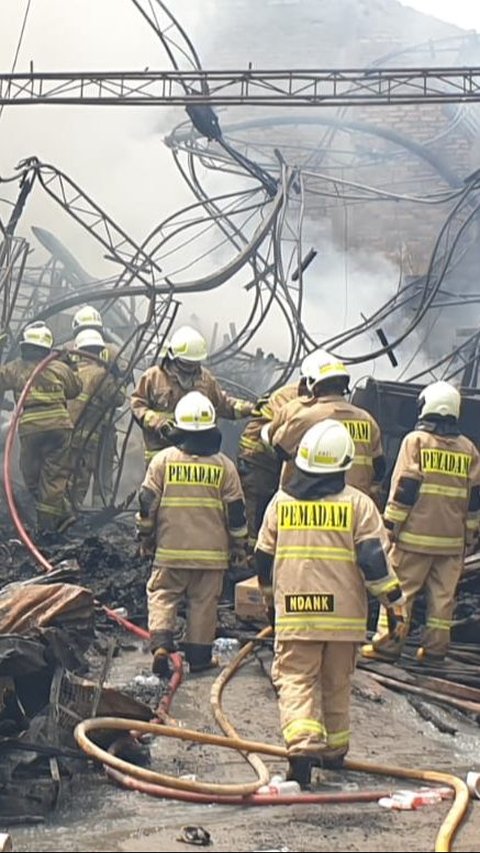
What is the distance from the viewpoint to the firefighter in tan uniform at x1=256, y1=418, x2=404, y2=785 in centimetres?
577

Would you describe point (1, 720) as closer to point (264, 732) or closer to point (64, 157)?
point (264, 732)

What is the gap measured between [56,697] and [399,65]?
21.7 m

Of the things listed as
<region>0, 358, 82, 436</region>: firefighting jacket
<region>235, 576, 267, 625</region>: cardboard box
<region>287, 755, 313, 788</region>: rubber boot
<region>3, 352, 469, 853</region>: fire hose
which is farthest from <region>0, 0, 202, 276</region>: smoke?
<region>287, 755, 313, 788</region>: rubber boot

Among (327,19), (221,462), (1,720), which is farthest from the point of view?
(327,19)

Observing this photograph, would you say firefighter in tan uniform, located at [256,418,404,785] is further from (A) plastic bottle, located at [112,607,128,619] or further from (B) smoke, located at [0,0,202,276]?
(B) smoke, located at [0,0,202,276]

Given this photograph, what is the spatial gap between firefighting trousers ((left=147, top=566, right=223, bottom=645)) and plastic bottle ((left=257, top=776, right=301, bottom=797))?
2061 millimetres

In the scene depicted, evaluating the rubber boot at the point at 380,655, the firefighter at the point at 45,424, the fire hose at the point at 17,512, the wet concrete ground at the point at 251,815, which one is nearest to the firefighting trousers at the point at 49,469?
the firefighter at the point at 45,424

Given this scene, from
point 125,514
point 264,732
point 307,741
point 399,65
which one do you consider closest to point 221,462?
point 264,732

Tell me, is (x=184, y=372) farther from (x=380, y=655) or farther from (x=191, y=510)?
(x=380, y=655)

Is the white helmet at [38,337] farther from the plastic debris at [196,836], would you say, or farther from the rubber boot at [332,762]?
the plastic debris at [196,836]

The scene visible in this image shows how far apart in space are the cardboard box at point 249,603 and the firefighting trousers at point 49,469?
A: 3.45m

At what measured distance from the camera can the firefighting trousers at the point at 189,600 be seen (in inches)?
302

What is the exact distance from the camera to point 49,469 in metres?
11.6

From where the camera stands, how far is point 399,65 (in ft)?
81.5
